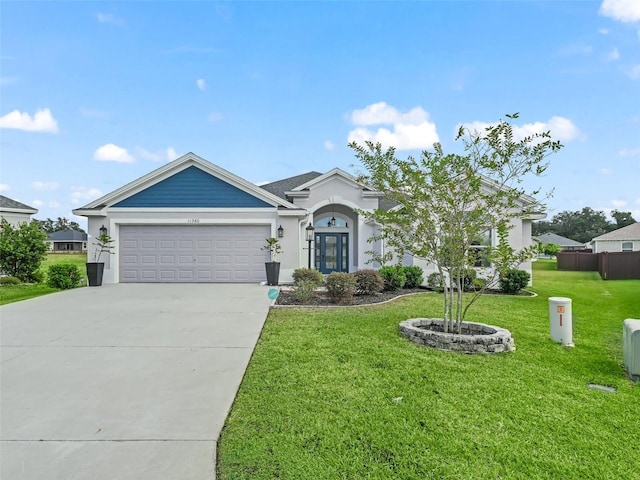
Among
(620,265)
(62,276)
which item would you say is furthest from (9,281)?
(620,265)

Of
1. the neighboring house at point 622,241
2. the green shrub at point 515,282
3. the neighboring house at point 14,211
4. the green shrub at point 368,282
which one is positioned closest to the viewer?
the green shrub at point 368,282

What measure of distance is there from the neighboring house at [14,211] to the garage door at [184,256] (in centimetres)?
953

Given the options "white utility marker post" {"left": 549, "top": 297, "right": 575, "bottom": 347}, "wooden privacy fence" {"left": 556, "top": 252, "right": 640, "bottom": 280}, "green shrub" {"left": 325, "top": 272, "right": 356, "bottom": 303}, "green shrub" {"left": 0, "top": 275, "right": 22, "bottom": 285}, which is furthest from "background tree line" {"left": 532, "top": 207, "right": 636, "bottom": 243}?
"green shrub" {"left": 0, "top": 275, "right": 22, "bottom": 285}

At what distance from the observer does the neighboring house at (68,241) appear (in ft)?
165

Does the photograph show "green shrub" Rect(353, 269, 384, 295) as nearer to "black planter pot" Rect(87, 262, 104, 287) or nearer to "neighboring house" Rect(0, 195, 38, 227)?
"black planter pot" Rect(87, 262, 104, 287)

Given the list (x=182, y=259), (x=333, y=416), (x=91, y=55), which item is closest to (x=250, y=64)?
(x=91, y=55)

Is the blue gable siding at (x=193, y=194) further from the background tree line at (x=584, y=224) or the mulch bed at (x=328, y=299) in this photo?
the background tree line at (x=584, y=224)

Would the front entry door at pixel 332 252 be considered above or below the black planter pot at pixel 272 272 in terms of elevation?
above

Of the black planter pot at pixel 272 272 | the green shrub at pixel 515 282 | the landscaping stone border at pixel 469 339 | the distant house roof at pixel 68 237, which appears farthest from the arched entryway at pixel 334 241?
the distant house roof at pixel 68 237

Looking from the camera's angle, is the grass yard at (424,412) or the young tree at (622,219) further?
the young tree at (622,219)

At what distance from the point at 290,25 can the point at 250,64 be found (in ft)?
8.44

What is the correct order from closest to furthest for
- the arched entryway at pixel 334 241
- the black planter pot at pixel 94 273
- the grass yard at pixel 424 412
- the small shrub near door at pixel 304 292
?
1. the grass yard at pixel 424 412
2. the small shrub near door at pixel 304 292
3. the black planter pot at pixel 94 273
4. the arched entryway at pixel 334 241

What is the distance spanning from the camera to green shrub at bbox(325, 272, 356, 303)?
9688 millimetres

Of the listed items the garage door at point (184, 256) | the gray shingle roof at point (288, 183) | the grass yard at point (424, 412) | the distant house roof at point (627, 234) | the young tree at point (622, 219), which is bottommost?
the grass yard at point (424, 412)
